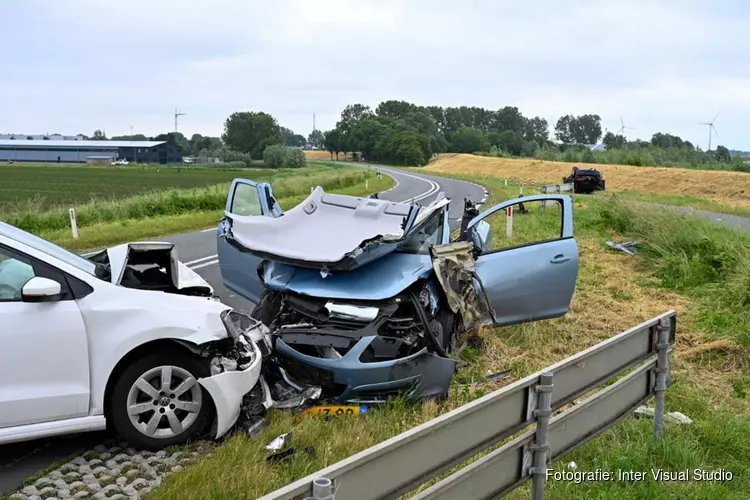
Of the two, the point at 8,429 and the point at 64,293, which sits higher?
the point at 64,293

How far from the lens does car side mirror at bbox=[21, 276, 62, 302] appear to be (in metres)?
4.07

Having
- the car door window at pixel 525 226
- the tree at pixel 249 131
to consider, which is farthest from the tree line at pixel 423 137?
the car door window at pixel 525 226

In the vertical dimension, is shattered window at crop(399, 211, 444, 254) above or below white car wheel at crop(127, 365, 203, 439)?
above

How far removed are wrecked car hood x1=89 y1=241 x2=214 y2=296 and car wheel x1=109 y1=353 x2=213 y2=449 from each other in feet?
3.19

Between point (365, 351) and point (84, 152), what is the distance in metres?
132

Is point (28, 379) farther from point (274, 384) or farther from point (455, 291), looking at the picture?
point (455, 291)

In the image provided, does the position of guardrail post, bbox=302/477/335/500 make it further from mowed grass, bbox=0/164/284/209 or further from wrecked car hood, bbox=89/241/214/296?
mowed grass, bbox=0/164/284/209

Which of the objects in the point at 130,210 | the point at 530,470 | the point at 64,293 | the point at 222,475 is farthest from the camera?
the point at 130,210

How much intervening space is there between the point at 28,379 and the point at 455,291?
3.20 metres

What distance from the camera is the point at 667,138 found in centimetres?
11000

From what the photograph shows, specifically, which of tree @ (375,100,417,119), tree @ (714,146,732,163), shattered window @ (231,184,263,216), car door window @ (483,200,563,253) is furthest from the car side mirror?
tree @ (375,100,417,119)

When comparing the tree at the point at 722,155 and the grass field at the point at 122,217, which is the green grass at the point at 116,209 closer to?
the grass field at the point at 122,217

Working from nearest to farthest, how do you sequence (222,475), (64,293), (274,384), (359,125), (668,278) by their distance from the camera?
(222,475), (64,293), (274,384), (668,278), (359,125)

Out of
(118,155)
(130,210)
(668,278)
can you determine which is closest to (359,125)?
(118,155)
